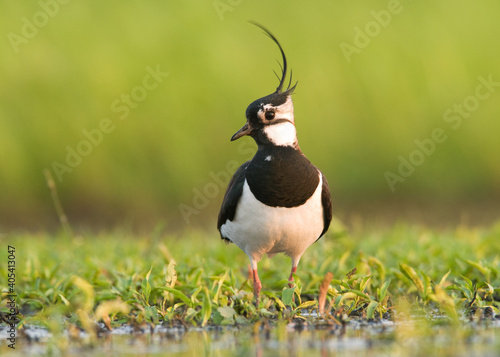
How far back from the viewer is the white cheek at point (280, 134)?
5.24 metres

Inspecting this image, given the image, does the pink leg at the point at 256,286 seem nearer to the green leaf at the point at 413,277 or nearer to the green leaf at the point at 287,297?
the green leaf at the point at 287,297

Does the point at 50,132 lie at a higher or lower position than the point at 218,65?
lower

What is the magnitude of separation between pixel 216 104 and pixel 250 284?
4894 mm

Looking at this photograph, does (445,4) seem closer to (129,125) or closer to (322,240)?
(129,125)

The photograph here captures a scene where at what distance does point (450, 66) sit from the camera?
35.1 ft

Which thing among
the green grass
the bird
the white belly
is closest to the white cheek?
the bird

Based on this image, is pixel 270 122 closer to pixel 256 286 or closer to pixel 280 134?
pixel 280 134

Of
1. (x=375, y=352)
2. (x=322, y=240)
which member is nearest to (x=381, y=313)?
(x=375, y=352)

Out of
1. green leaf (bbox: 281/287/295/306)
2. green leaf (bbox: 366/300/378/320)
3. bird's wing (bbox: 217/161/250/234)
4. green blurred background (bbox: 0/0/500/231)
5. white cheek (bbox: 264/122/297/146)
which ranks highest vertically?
green blurred background (bbox: 0/0/500/231)

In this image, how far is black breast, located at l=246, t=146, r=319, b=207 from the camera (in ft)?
16.8

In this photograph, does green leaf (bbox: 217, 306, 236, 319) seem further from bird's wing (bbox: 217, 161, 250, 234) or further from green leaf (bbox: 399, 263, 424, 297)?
green leaf (bbox: 399, 263, 424, 297)

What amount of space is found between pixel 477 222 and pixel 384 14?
9.18 feet

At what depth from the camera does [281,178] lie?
5.12m

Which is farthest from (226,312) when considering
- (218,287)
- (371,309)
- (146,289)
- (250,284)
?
(250,284)
